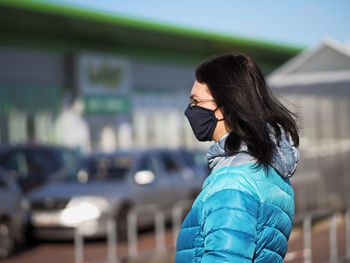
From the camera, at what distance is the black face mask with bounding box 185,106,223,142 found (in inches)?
93.8

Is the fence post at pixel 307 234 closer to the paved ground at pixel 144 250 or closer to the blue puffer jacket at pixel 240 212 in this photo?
the paved ground at pixel 144 250

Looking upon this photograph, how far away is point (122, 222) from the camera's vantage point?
38.1 ft

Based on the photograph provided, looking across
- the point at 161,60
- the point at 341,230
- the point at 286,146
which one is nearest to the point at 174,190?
the point at 341,230

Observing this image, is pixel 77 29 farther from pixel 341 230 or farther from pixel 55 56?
pixel 341 230

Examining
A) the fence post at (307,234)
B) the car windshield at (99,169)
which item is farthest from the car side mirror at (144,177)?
the fence post at (307,234)

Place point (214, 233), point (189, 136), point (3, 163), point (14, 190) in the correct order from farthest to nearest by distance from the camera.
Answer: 1. point (189, 136)
2. point (3, 163)
3. point (14, 190)
4. point (214, 233)

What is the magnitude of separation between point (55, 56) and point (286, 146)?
30.5 m

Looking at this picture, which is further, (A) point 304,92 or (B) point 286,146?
(A) point 304,92

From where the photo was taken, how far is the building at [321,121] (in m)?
11.3

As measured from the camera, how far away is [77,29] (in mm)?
31156

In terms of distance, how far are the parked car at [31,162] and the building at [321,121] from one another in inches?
236

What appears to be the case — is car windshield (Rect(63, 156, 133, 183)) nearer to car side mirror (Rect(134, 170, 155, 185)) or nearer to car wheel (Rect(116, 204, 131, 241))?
car side mirror (Rect(134, 170, 155, 185))

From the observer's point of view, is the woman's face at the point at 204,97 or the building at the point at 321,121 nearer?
the woman's face at the point at 204,97

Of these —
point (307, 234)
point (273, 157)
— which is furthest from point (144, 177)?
point (273, 157)
